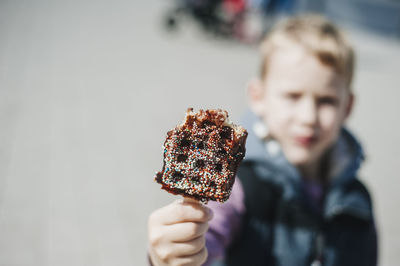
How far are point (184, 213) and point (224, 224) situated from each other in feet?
1.55

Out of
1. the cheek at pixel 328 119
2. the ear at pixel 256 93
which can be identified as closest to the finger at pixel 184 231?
the cheek at pixel 328 119

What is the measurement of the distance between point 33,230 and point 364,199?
2977 millimetres

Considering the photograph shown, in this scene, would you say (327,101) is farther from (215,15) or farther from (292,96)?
(215,15)

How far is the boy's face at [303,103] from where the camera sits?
1763mm

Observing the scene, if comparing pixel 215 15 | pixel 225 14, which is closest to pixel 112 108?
pixel 215 15

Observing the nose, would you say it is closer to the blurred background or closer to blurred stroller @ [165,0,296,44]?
the blurred background

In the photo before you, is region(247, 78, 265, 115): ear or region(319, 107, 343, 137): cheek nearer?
region(319, 107, 343, 137): cheek

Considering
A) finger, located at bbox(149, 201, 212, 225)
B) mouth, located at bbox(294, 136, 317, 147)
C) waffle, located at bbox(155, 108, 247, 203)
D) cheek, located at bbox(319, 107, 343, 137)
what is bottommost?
finger, located at bbox(149, 201, 212, 225)

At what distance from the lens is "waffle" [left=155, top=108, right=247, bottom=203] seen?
3.55 ft

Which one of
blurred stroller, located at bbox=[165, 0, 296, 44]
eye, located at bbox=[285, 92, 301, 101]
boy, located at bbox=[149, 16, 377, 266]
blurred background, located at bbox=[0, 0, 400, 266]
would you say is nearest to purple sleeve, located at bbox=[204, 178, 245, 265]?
boy, located at bbox=[149, 16, 377, 266]

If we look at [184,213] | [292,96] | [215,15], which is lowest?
[184,213]

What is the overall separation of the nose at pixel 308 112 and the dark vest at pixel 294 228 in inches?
12.4

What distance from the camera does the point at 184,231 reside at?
3.67ft

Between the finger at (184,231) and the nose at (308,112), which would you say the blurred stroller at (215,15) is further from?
the finger at (184,231)
